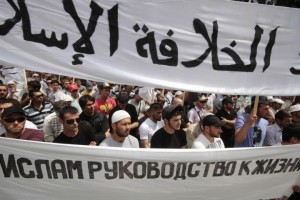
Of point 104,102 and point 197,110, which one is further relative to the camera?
point 197,110

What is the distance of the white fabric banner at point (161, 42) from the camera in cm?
264

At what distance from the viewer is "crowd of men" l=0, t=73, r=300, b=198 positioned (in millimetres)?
3529

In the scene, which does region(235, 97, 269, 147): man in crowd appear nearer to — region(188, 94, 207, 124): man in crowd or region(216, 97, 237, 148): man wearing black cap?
region(216, 97, 237, 148): man wearing black cap

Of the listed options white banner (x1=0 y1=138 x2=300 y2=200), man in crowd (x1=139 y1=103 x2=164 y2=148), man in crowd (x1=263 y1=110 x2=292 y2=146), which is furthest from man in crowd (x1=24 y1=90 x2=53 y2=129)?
man in crowd (x1=263 y1=110 x2=292 y2=146)

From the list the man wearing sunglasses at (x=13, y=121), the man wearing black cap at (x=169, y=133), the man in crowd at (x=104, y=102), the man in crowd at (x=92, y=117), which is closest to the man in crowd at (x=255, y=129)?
the man wearing black cap at (x=169, y=133)

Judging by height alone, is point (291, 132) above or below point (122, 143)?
above

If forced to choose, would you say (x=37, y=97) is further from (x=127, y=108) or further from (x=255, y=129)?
(x=255, y=129)

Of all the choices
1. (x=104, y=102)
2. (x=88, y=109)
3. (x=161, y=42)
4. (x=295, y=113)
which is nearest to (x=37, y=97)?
(x=88, y=109)

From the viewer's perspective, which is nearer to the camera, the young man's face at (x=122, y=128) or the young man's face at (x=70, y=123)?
the young man's face at (x=122, y=128)

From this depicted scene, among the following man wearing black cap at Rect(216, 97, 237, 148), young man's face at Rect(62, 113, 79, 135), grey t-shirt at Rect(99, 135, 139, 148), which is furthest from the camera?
man wearing black cap at Rect(216, 97, 237, 148)

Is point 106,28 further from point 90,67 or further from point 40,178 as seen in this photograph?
point 40,178

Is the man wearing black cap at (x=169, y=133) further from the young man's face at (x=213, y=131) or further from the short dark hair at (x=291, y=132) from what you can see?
the short dark hair at (x=291, y=132)

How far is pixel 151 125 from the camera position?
492 centimetres

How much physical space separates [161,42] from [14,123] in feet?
4.67
